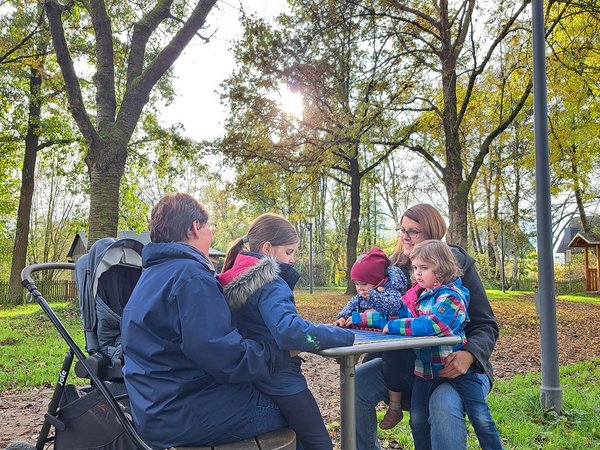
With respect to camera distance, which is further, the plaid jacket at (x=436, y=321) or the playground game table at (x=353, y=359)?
the plaid jacket at (x=436, y=321)

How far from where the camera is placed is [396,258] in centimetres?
350

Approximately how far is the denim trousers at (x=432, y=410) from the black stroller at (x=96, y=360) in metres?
1.40

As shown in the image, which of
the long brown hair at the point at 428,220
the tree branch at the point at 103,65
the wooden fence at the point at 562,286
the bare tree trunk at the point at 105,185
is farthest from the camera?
the wooden fence at the point at 562,286

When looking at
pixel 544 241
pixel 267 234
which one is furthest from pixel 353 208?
pixel 267 234

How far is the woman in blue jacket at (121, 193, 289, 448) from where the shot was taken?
2102 mm

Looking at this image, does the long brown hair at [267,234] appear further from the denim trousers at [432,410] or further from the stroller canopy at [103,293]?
A: the denim trousers at [432,410]

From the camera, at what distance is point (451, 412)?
274cm

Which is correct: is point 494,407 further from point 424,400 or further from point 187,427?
point 187,427

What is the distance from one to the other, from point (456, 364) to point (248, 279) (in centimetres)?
123

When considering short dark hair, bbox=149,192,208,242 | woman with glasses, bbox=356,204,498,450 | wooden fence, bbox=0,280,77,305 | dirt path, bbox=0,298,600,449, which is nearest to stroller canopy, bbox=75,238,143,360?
short dark hair, bbox=149,192,208,242

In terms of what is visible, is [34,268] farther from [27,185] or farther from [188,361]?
[27,185]

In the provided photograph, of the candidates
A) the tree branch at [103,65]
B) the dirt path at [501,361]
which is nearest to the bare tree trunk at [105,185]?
the tree branch at [103,65]

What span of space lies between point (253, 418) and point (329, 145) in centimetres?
1308

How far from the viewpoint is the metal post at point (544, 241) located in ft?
17.0
